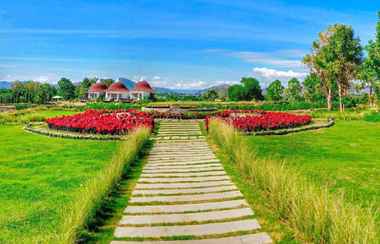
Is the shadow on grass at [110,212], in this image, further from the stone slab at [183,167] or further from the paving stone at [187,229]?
the stone slab at [183,167]

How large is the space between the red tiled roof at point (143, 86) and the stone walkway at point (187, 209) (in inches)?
2205

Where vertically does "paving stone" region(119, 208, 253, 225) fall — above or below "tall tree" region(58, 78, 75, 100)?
below

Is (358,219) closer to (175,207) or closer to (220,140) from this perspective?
(175,207)

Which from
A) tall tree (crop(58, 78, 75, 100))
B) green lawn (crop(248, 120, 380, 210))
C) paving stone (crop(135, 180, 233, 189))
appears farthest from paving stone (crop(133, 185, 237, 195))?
tall tree (crop(58, 78, 75, 100))

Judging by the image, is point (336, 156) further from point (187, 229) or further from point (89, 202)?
point (89, 202)

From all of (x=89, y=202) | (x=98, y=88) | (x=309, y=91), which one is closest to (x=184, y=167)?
(x=89, y=202)

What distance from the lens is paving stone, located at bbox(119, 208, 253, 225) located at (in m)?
4.46

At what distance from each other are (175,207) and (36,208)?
80.6 inches

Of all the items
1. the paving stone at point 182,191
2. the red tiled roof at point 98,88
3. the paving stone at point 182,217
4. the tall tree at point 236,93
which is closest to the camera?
the paving stone at point 182,217

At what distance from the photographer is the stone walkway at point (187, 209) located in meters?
3.97

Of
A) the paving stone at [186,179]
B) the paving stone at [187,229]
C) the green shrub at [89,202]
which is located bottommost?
the paving stone at [187,229]

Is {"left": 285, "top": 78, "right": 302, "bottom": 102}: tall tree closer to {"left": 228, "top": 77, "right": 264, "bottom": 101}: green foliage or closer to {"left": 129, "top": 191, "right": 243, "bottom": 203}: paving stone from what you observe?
{"left": 228, "top": 77, "right": 264, "bottom": 101}: green foliage

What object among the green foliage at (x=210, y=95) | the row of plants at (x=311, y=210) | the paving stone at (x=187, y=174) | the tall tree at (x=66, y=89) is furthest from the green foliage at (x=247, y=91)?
the row of plants at (x=311, y=210)

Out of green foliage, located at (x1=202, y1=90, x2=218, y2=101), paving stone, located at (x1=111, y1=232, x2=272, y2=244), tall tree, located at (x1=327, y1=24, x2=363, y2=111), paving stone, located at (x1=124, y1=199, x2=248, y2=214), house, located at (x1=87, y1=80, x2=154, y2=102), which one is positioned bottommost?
paving stone, located at (x1=111, y1=232, x2=272, y2=244)
